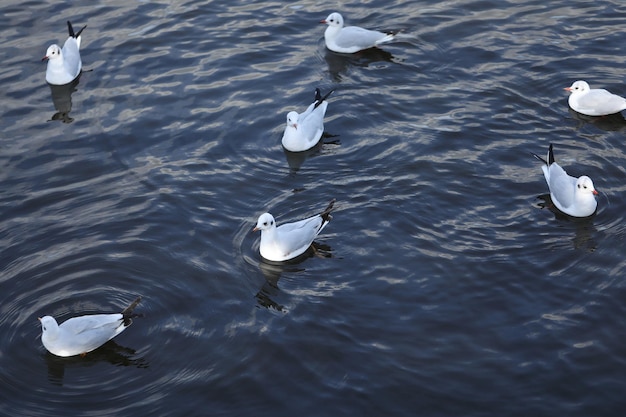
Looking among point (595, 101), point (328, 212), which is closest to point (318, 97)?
point (328, 212)

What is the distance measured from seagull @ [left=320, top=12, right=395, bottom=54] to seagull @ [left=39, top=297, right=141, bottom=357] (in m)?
8.27

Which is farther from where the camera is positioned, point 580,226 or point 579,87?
point 579,87

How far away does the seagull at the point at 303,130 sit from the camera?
13773mm

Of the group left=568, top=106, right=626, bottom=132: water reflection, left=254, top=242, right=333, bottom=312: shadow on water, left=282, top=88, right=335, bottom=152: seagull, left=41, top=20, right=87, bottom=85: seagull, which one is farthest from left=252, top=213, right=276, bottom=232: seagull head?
left=41, top=20, right=87, bottom=85: seagull

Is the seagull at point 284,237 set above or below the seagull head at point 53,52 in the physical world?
below

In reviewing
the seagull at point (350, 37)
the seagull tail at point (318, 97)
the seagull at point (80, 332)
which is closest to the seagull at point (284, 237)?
the seagull at point (80, 332)

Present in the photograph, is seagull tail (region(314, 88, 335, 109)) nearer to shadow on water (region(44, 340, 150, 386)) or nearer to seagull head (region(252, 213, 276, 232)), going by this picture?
seagull head (region(252, 213, 276, 232))

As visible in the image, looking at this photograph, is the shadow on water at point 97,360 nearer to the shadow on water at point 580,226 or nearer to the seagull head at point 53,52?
the shadow on water at point 580,226

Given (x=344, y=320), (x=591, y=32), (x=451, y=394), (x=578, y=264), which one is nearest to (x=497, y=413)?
(x=451, y=394)

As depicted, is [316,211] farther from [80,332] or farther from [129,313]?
[80,332]

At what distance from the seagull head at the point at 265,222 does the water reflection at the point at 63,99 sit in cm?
533

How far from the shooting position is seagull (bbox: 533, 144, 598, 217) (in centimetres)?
1209

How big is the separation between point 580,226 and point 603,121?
3.26 m

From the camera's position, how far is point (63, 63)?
16.1 m
